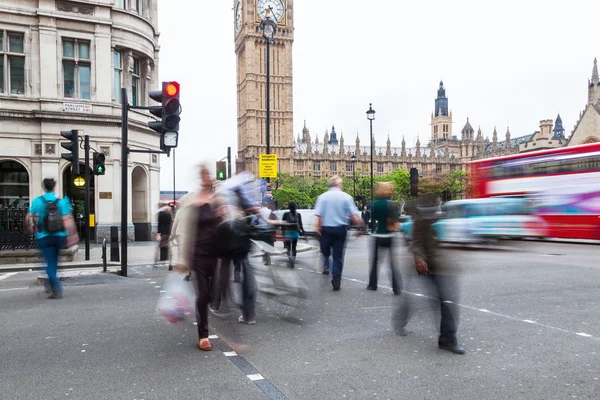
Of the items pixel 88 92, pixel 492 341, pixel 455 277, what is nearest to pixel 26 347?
pixel 455 277

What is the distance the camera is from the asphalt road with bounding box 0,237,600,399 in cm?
465

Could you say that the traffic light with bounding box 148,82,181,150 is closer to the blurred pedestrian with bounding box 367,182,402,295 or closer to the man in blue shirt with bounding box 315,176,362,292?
the man in blue shirt with bounding box 315,176,362,292

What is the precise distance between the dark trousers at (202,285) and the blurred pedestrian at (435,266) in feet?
7.60

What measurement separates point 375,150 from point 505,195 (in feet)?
421

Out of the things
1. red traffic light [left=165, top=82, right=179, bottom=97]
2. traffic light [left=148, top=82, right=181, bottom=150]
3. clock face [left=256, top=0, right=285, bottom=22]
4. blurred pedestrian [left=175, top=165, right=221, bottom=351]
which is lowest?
blurred pedestrian [left=175, top=165, right=221, bottom=351]

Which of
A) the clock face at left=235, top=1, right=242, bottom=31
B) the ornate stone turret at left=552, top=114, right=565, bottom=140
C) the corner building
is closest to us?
the corner building

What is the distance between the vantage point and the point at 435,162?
495 feet

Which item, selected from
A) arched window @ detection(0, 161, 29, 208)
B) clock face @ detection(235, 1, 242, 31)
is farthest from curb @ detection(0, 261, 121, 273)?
clock face @ detection(235, 1, 242, 31)

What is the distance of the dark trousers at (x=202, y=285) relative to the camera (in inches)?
230

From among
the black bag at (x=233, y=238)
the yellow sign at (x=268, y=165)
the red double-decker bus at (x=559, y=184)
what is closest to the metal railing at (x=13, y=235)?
the yellow sign at (x=268, y=165)

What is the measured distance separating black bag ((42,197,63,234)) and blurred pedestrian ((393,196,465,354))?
250 inches

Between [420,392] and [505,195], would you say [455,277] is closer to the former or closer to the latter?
[420,392]

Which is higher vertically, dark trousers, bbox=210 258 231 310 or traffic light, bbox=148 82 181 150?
traffic light, bbox=148 82 181 150

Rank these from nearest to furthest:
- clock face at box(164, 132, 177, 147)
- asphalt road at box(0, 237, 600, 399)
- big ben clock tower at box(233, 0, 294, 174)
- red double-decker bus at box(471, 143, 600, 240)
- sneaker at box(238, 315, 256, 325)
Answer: asphalt road at box(0, 237, 600, 399) < sneaker at box(238, 315, 256, 325) < clock face at box(164, 132, 177, 147) < red double-decker bus at box(471, 143, 600, 240) < big ben clock tower at box(233, 0, 294, 174)
